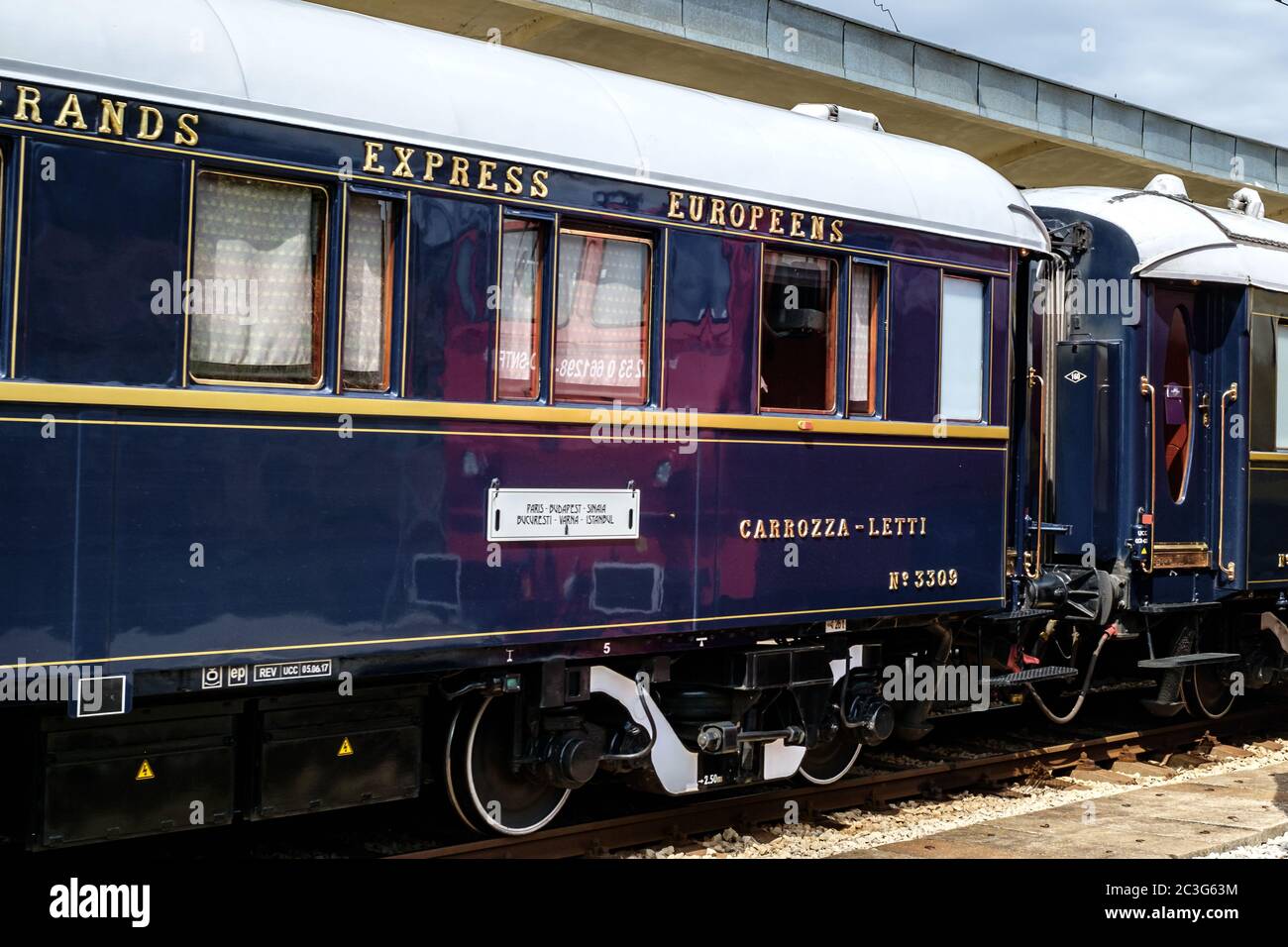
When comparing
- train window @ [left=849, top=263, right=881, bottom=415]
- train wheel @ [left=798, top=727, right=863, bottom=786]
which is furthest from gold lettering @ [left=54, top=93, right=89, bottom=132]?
train wheel @ [left=798, top=727, right=863, bottom=786]

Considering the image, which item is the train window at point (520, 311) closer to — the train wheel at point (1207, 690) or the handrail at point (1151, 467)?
the handrail at point (1151, 467)

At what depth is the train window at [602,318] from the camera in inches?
260

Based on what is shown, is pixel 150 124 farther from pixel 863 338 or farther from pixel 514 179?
pixel 863 338

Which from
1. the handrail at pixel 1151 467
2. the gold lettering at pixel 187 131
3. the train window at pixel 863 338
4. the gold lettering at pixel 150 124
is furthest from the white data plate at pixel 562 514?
the handrail at pixel 1151 467

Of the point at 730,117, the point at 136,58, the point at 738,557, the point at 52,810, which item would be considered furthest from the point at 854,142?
the point at 52,810

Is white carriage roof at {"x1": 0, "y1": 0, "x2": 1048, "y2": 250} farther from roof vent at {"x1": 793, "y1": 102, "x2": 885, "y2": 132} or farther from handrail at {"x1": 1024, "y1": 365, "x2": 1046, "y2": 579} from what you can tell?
handrail at {"x1": 1024, "y1": 365, "x2": 1046, "y2": 579}

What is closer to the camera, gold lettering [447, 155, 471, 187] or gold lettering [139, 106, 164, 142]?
gold lettering [139, 106, 164, 142]

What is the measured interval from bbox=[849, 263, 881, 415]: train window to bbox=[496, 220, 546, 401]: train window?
2.07m

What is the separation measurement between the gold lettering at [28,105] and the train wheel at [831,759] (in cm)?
541

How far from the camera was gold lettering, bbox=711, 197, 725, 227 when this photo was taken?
7113 millimetres

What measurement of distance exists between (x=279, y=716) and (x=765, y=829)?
3.12 meters

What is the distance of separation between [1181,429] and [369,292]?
6.86 metres

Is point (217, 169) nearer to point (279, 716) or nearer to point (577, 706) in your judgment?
point (279, 716)

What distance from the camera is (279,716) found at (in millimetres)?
5969
